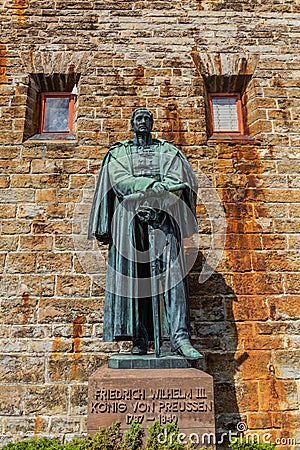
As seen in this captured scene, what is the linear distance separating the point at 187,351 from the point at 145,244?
87 cm

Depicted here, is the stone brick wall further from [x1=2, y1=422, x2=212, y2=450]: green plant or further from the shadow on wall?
[x1=2, y1=422, x2=212, y2=450]: green plant

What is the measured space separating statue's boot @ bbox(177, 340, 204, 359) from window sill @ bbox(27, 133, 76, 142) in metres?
3.32

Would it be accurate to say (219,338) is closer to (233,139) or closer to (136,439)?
(136,439)

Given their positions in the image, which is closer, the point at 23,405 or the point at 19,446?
the point at 19,446

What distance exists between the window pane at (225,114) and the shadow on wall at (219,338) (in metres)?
1.85

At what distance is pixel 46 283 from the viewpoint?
507 centimetres

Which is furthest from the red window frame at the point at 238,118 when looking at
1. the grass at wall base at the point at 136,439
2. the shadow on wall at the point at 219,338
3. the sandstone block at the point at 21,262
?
the grass at wall base at the point at 136,439

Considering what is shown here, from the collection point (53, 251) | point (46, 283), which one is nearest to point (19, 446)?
point (46, 283)

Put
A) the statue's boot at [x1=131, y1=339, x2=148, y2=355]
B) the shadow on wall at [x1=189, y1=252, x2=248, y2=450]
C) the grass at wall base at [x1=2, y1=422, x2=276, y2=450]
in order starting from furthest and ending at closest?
1. the shadow on wall at [x1=189, y1=252, x2=248, y2=450]
2. the statue's boot at [x1=131, y1=339, x2=148, y2=355]
3. the grass at wall base at [x1=2, y1=422, x2=276, y2=450]

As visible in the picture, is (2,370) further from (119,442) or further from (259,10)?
(259,10)

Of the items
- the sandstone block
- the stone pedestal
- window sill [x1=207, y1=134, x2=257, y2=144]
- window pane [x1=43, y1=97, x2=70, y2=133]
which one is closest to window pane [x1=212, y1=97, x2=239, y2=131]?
window sill [x1=207, y1=134, x2=257, y2=144]

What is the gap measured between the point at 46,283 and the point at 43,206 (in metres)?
0.91

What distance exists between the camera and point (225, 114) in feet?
20.2

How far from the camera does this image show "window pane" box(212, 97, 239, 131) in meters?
6.06
